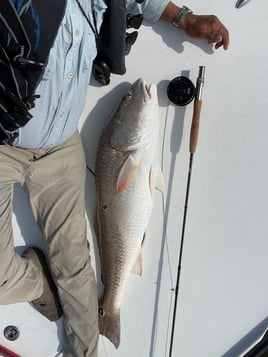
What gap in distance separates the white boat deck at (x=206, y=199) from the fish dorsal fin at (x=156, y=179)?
0.20ft

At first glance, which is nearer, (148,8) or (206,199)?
(148,8)

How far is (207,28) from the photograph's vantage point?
2.23 metres

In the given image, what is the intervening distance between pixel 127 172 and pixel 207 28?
80 centimetres

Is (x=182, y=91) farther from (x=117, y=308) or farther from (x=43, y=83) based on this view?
(x=117, y=308)

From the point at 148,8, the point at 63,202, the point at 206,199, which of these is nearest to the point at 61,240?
the point at 63,202

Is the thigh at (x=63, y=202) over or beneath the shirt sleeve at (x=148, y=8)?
beneath

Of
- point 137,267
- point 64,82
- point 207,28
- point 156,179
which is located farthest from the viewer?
point 137,267

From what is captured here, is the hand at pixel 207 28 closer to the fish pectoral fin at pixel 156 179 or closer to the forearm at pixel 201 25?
the forearm at pixel 201 25

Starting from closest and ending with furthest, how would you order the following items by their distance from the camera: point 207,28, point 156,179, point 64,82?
1. point 64,82
2. point 207,28
3. point 156,179

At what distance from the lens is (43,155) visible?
2.30m

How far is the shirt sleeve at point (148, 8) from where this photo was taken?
222 centimetres

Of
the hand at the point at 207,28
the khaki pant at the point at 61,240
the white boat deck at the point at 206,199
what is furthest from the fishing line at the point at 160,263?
the hand at the point at 207,28

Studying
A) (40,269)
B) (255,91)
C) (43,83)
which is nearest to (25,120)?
(43,83)

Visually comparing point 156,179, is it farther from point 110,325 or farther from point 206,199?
point 110,325
